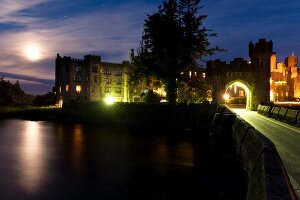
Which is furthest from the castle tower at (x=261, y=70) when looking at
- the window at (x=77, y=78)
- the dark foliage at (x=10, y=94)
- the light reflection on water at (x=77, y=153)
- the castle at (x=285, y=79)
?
the dark foliage at (x=10, y=94)

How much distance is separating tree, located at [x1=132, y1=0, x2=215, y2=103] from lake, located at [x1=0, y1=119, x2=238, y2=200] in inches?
616

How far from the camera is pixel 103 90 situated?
324 ft

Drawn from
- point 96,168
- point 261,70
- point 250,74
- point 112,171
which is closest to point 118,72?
point 250,74

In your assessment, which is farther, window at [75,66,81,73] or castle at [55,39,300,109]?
window at [75,66,81,73]

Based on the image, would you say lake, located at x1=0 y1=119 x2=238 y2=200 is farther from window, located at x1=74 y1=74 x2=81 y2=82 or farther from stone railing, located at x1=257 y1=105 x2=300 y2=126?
window, located at x1=74 y1=74 x2=81 y2=82

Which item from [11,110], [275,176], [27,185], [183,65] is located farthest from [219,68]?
[11,110]

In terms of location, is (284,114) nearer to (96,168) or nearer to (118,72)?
(96,168)

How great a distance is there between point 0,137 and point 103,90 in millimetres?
51696

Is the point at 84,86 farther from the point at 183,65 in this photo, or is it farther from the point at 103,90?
the point at 183,65

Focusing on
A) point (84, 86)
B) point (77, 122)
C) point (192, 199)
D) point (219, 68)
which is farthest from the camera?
point (84, 86)

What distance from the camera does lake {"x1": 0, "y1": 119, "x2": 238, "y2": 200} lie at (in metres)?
17.6

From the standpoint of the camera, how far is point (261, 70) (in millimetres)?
59938

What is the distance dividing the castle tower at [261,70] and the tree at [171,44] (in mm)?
10252

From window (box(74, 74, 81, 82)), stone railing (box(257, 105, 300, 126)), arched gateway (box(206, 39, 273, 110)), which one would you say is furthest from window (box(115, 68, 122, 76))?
stone railing (box(257, 105, 300, 126))
